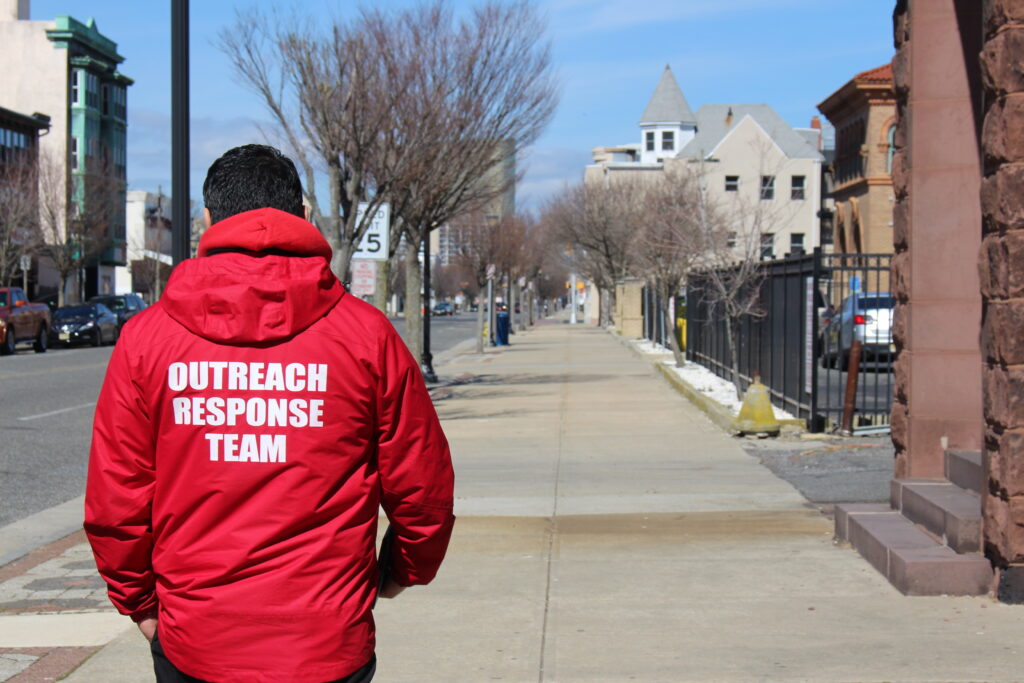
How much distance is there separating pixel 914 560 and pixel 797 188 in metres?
70.0

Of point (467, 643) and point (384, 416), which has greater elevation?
point (384, 416)

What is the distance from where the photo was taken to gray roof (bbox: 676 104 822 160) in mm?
79375

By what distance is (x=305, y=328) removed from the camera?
9.32ft

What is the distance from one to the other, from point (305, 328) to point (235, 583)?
22.5 inches

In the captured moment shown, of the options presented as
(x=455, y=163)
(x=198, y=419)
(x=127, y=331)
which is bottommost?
(x=198, y=419)

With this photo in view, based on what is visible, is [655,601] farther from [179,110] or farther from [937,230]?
[179,110]

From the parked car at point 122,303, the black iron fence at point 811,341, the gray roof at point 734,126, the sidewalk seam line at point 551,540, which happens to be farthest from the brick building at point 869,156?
the sidewalk seam line at point 551,540

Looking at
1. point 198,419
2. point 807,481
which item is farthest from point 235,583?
point 807,481

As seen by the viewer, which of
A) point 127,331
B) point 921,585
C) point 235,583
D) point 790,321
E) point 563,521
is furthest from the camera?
point 790,321

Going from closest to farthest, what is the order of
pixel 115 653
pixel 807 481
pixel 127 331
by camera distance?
pixel 127 331
pixel 115 653
pixel 807 481

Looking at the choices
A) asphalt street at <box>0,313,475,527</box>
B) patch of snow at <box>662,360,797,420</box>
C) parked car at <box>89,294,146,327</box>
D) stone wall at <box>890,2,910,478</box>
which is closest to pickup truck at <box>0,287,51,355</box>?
asphalt street at <box>0,313,475,527</box>

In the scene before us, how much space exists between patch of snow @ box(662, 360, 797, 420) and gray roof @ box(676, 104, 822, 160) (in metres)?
51.4

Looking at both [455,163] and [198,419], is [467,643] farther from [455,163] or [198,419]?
[455,163]

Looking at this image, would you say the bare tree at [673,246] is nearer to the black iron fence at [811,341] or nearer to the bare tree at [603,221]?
the black iron fence at [811,341]
